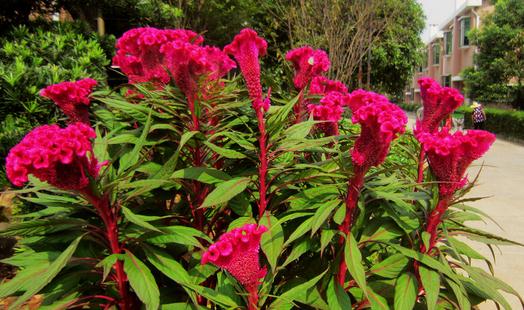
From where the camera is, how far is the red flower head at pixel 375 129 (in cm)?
131

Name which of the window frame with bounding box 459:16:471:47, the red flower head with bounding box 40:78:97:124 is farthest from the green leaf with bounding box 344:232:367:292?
the window frame with bounding box 459:16:471:47

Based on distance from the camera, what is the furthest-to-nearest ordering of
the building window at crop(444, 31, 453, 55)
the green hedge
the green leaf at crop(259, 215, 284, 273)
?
the building window at crop(444, 31, 453, 55)
the green hedge
the green leaf at crop(259, 215, 284, 273)

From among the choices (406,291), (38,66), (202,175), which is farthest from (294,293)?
(38,66)

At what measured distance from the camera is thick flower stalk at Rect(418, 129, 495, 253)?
1433 mm

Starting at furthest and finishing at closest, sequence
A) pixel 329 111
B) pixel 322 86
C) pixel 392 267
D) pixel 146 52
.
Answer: pixel 322 86, pixel 329 111, pixel 146 52, pixel 392 267

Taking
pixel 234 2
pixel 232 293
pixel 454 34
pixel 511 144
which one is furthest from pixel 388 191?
pixel 454 34

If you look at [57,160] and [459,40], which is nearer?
[57,160]

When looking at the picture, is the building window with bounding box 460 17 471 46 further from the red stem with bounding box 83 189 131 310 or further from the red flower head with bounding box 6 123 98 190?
the red flower head with bounding box 6 123 98 190

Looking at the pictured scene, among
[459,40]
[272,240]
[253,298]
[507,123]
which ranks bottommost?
[507,123]

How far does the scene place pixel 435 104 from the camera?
6.38ft

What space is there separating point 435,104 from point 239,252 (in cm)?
120

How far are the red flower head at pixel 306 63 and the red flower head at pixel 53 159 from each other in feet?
3.82

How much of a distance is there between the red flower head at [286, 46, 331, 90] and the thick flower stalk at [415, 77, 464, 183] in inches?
19.2

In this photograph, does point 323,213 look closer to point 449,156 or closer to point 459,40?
point 449,156
